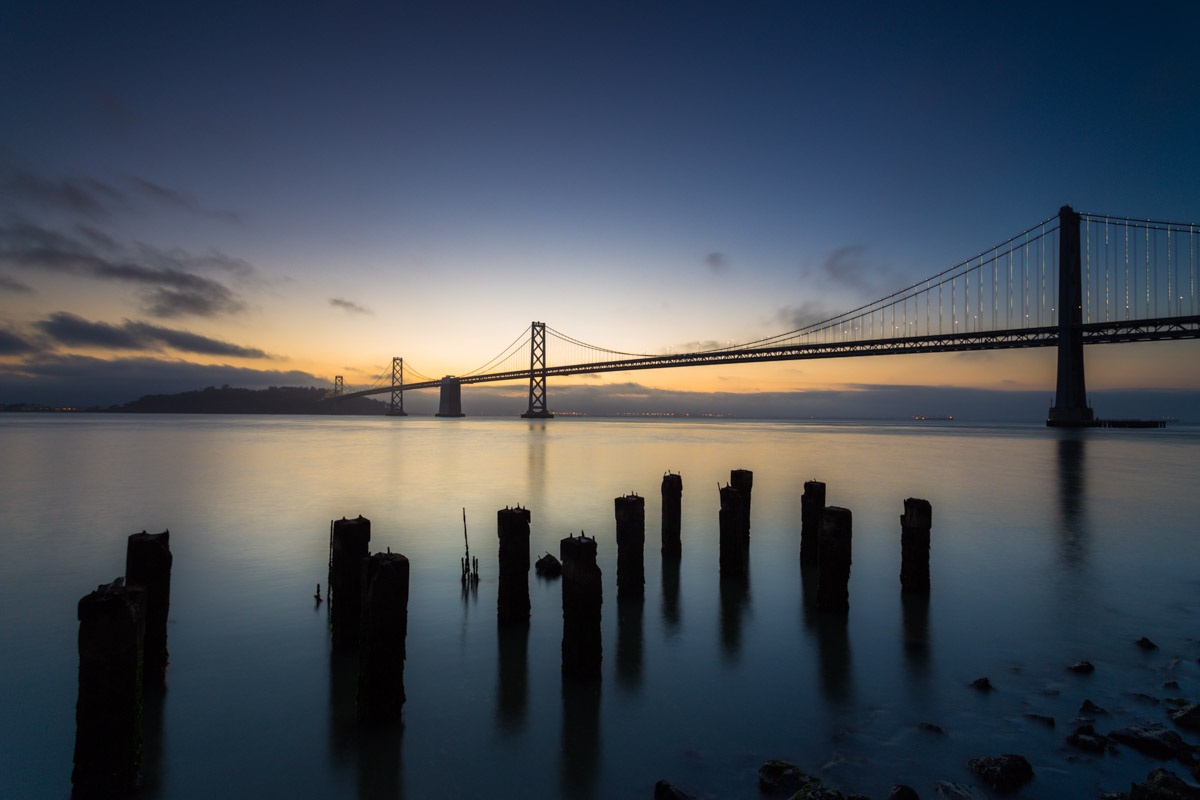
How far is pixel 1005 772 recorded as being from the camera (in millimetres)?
3242

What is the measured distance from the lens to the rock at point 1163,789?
2.79m

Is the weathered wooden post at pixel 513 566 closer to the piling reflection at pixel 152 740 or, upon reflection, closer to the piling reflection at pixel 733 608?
the piling reflection at pixel 733 608

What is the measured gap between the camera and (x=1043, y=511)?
13.2 m

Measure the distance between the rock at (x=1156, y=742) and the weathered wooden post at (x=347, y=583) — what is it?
5367 millimetres

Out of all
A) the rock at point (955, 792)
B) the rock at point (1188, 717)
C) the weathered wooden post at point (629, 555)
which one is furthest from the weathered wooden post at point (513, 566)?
the rock at point (1188, 717)

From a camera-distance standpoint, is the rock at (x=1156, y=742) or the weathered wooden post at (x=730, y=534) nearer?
the rock at (x=1156, y=742)

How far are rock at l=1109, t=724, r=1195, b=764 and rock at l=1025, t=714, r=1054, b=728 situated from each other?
0.99 ft

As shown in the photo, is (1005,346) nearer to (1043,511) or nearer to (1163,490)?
(1163,490)

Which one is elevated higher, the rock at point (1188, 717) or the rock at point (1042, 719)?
the rock at point (1188, 717)

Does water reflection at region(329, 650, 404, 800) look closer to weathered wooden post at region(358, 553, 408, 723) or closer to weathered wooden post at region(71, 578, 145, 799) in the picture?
weathered wooden post at region(358, 553, 408, 723)

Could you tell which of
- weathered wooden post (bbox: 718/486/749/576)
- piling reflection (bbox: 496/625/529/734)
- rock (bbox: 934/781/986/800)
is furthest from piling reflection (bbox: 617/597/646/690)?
rock (bbox: 934/781/986/800)

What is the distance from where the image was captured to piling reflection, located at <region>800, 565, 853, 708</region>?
4.37 metres

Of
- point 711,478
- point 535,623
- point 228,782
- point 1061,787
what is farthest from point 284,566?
point 711,478

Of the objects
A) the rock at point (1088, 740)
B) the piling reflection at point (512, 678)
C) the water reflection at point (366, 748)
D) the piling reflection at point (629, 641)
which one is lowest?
the water reflection at point (366, 748)
